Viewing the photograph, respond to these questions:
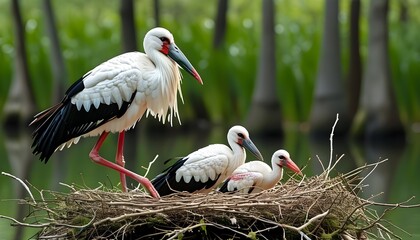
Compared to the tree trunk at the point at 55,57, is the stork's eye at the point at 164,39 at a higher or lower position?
higher

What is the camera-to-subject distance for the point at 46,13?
32312 mm

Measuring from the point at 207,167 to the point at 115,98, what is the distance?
1.02 meters

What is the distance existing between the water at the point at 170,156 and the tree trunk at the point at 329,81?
27.0 inches

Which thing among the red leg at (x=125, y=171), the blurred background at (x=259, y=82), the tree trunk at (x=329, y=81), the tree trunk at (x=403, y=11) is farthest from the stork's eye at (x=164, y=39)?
the tree trunk at (x=403, y=11)

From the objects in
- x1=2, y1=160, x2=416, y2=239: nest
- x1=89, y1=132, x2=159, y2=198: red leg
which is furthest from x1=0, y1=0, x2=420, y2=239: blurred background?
x1=2, y1=160, x2=416, y2=239: nest

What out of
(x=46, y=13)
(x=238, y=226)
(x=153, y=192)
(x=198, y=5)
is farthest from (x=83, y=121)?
(x=198, y=5)

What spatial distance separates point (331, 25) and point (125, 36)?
5.27 meters

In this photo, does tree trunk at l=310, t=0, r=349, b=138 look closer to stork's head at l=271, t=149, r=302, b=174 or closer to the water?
the water

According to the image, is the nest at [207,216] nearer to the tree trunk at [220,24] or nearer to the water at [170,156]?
the water at [170,156]

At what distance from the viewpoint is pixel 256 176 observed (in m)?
10.7

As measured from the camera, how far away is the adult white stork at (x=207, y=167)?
424 inches

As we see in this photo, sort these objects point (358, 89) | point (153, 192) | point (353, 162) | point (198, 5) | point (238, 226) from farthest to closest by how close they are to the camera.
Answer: point (198, 5)
point (358, 89)
point (353, 162)
point (153, 192)
point (238, 226)

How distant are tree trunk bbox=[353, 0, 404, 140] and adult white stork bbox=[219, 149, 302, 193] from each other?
57.7 feet

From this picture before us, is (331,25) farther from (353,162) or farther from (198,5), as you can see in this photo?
(198,5)
